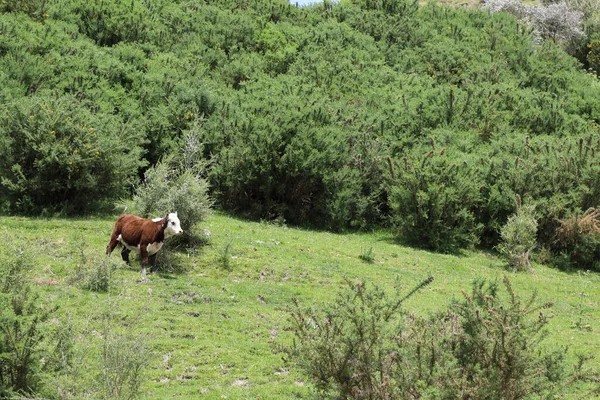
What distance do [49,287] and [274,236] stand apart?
8.53 m

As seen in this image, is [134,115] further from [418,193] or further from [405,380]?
[405,380]

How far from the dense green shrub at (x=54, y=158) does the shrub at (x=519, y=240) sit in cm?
1192

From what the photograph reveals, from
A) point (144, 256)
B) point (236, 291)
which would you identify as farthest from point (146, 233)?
point (236, 291)

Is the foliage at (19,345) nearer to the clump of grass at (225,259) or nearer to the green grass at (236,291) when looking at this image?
the green grass at (236,291)

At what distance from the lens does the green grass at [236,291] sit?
40.8 feet

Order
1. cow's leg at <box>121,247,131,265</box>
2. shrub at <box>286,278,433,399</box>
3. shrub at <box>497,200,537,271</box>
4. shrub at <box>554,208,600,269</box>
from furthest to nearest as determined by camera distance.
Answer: shrub at <box>554,208,600,269</box>, shrub at <box>497,200,537,271</box>, cow's leg at <box>121,247,131,265</box>, shrub at <box>286,278,433,399</box>

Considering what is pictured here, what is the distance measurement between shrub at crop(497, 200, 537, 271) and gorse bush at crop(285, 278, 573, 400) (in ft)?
47.3

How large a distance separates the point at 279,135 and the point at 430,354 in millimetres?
18462

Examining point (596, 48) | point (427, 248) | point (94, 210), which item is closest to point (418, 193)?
point (427, 248)

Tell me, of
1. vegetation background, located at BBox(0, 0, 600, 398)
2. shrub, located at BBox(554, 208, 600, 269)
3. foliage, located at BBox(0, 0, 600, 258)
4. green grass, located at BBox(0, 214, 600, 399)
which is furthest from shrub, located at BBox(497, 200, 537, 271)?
foliage, located at BBox(0, 0, 600, 258)

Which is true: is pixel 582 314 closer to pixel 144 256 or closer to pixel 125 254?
pixel 144 256

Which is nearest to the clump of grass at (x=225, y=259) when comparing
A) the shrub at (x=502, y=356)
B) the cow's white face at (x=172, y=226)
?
the cow's white face at (x=172, y=226)

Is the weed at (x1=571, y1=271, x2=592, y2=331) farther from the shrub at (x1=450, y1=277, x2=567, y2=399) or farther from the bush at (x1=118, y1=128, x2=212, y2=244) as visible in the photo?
the bush at (x1=118, y1=128, x2=212, y2=244)

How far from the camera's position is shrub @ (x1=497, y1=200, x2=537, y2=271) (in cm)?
2312
